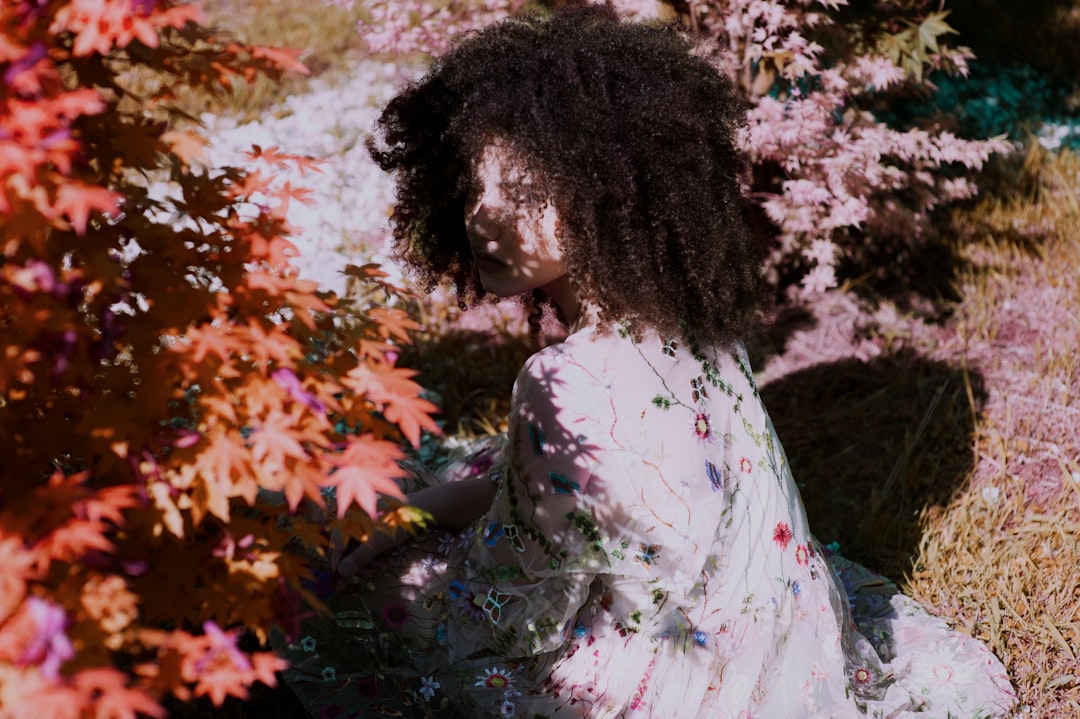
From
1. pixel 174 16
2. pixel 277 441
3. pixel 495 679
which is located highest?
pixel 174 16

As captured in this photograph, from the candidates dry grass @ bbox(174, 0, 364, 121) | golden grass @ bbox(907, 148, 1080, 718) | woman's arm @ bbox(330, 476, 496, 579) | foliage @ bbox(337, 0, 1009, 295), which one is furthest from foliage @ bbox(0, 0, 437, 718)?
dry grass @ bbox(174, 0, 364, 121)

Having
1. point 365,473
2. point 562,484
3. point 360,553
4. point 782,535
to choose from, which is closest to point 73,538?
point 365,473

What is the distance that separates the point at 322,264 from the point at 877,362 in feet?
8.11

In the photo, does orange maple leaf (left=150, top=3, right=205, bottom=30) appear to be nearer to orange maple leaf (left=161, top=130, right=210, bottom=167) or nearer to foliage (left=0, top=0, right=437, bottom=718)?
foliage (left=0, top=0, right=437, bottom=718)

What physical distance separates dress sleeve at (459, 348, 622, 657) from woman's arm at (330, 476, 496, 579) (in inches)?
10.2

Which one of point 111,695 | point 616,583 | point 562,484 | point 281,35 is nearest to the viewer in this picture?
point 111,695

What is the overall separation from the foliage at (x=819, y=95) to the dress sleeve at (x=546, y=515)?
1766mm

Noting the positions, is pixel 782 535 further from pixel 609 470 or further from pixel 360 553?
pixel 360 553

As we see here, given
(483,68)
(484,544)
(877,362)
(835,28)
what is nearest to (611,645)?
(484,544)

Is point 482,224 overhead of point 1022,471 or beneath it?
overhead

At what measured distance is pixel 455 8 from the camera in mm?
4051

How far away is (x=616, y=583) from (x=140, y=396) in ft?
3.46

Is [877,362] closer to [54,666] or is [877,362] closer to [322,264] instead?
[322,264]

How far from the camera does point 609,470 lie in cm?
196
